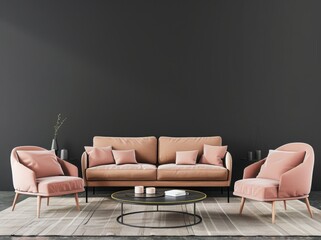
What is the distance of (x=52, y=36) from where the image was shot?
755 centimetres

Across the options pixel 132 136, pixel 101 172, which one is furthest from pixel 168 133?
pixel 101 172

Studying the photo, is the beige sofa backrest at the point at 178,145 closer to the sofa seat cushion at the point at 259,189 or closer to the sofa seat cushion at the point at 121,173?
the sofa seat cushion at the point at 121,173

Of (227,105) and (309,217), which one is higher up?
(227,105)

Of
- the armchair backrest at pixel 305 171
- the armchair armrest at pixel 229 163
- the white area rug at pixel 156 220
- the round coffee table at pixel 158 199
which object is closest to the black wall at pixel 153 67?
the armchair armrest at pixel 229 163

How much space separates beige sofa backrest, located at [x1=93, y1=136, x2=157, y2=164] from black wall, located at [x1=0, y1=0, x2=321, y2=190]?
42cm

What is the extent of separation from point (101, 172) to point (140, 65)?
207cm

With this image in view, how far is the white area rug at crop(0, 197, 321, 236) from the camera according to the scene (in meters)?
4.39

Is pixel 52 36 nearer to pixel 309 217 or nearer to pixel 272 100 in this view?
pixel 272 100

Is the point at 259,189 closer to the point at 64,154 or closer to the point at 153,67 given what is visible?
the point at 153,67

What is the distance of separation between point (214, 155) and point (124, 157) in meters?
1.32

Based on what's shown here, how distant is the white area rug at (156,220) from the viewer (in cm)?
439

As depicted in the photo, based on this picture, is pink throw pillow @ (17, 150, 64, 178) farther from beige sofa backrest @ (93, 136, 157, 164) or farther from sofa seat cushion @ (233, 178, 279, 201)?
sofa seat cushion @ (233, 178, 279, 201)

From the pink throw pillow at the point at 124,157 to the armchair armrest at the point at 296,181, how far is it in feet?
8.19

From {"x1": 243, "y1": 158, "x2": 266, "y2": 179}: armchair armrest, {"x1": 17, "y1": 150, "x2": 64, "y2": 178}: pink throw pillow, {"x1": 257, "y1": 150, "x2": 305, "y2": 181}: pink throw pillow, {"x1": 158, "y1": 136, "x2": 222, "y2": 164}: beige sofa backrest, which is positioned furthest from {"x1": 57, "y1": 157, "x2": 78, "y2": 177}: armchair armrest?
{"x1": 257, "y1": 150, "x2": 305, "y2": 181}: pink throw pillow
